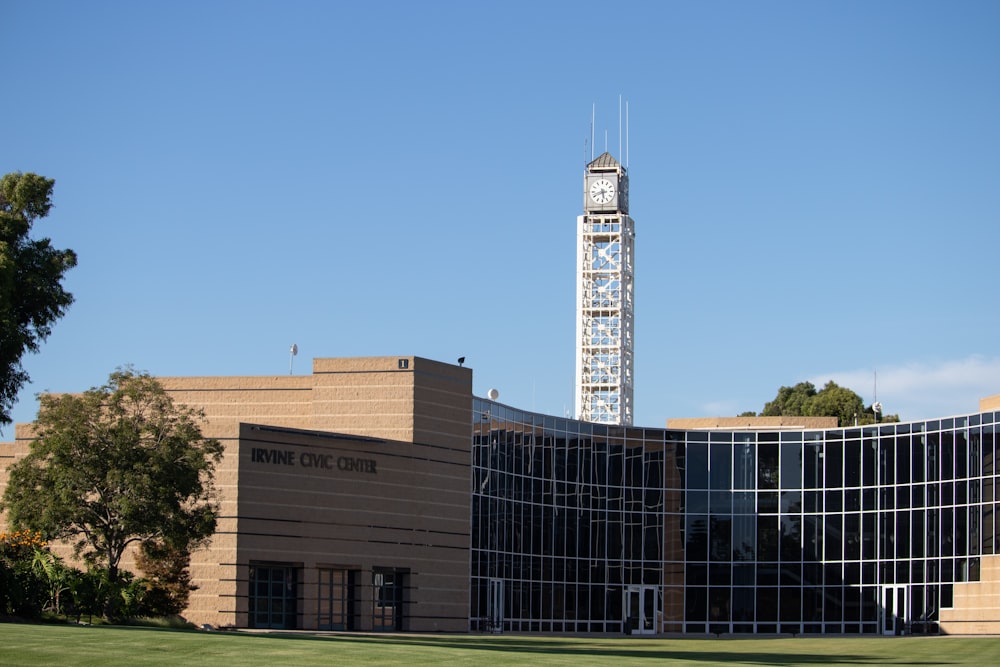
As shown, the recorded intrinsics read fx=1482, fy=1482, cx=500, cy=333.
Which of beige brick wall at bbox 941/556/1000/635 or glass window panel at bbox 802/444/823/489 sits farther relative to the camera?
glass window panel at bbox 802/444/823/489

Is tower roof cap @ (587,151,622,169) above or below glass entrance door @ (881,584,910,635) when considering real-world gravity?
above

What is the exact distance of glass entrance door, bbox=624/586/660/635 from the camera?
245 feet

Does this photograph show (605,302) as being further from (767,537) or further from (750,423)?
(767,537)

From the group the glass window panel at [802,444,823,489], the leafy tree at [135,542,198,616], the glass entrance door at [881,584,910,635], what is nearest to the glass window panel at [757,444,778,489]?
the glass window panel at [802,444,823,489]

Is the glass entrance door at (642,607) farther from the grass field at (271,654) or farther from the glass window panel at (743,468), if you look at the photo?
the grass field at (271,654)

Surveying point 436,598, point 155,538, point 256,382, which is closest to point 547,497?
point 436,598

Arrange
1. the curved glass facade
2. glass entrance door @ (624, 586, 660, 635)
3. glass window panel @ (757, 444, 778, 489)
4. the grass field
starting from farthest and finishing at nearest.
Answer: glass window panel @ (757, 444, 778, 489), glass entrance door @ (624, 586, 660, 635), the curved glass facade, the grass field

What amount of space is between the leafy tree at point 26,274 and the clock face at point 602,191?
3362 inches

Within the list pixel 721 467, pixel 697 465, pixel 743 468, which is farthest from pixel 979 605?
pixel 697 465

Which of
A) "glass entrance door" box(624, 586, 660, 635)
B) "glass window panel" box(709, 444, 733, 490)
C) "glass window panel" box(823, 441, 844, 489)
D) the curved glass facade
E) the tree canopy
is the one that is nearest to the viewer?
the curved glass facade

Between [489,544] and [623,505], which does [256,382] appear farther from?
[623,505]

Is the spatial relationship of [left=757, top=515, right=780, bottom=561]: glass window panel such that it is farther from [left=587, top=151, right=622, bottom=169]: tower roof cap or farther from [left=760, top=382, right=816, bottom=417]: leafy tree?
[left=587, top=151, right=622, bottom=169]: tower roof cap

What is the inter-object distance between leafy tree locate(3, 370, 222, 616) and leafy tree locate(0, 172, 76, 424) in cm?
211

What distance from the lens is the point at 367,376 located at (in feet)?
202
